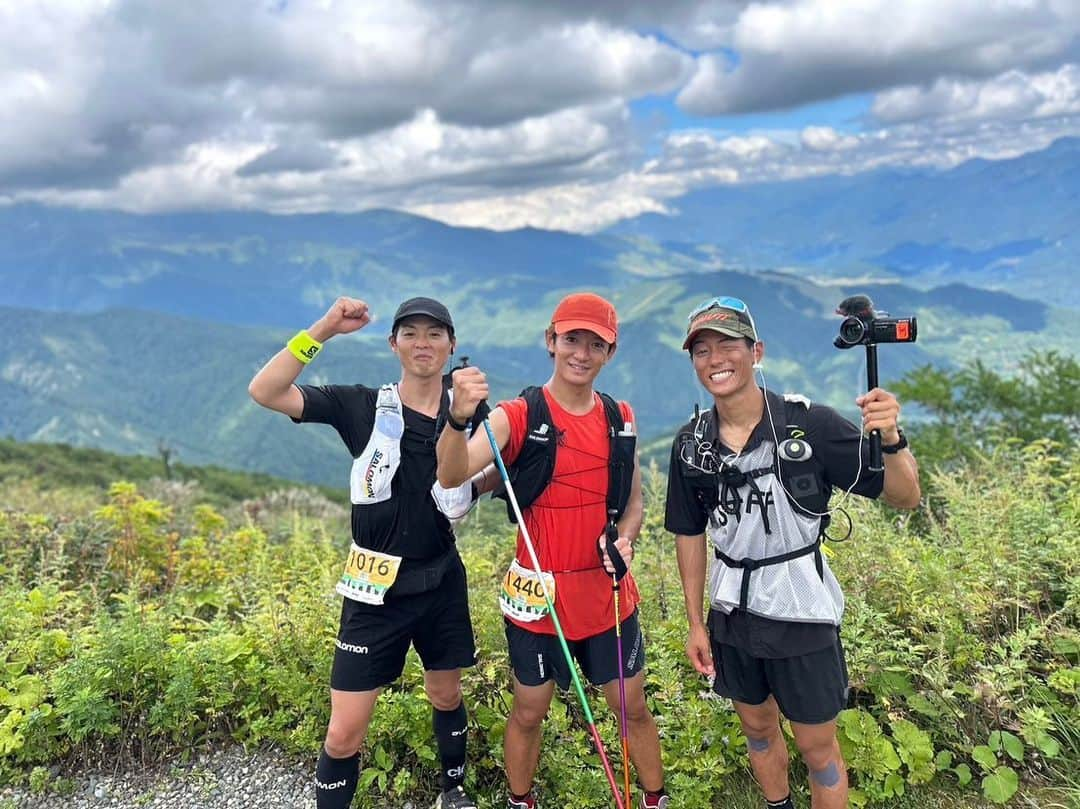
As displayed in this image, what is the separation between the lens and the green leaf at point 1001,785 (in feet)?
12.0

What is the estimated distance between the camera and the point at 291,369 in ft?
12.0

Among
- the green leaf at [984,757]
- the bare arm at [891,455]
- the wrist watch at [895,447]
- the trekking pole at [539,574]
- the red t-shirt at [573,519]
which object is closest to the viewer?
the bare arm at [891,455]

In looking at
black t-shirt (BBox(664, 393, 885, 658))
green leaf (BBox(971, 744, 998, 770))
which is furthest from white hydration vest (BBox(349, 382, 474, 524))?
green leaf (BBox(971, 744, 998, 770))

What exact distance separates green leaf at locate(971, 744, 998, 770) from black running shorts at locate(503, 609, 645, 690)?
7.06 ft

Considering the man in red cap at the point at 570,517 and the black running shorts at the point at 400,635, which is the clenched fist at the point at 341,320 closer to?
the man in red cap at the point at 570,517

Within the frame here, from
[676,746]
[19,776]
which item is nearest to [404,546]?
[676,746]

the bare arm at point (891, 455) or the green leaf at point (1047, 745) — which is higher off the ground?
the bare arm at point (891, 455)

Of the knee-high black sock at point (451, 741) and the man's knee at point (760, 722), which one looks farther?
the knee-high black sock at point (451, 741)

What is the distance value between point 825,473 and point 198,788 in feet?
15.6

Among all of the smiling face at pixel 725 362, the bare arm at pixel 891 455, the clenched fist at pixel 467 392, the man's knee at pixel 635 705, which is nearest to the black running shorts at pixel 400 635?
the man's knee at pixel 635 705

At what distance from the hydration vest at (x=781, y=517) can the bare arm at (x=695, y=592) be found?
30 centimetres

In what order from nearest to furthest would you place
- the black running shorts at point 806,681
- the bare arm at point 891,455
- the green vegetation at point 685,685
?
the bare arm at point 891,455, the black running shorts at point 806,681, the green vegetation at point 685,685

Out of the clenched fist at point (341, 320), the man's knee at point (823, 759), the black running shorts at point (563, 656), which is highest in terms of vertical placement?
the clenched fist at point (341, 320)

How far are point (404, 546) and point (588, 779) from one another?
1952mm
